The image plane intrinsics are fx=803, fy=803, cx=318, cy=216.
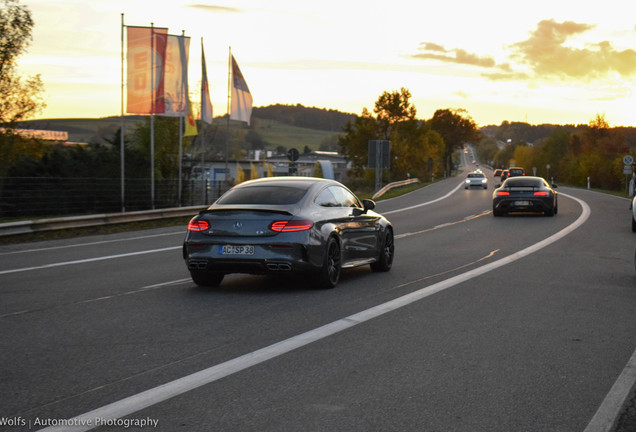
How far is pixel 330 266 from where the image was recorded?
10.5 metres

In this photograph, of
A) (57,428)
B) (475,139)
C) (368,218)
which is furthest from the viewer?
(475,139)

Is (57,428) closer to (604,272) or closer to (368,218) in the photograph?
(368,218)

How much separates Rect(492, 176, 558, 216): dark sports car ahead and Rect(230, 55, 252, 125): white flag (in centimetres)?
1104

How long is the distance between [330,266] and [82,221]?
40.9 ft

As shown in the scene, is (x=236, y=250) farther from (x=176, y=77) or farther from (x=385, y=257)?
(x=176, y=77)

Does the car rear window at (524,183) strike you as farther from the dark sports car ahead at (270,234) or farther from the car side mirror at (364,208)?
the dark sports car ahead at (270,234)

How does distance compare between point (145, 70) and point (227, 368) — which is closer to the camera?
point (227, 368)

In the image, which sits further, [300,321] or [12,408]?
[300,321]

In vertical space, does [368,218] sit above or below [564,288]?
above

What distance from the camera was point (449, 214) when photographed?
30.6 metres

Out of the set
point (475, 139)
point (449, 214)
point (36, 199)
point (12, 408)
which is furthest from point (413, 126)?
point (12, 408)

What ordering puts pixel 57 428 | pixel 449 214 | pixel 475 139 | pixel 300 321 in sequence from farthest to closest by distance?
pixel 475 139 < pixel 449 214 < pixel 300 321 < pixel 57 428

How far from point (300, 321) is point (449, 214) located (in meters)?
23.2

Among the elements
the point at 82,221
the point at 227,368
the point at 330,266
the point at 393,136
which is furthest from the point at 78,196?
the point at 393,136
